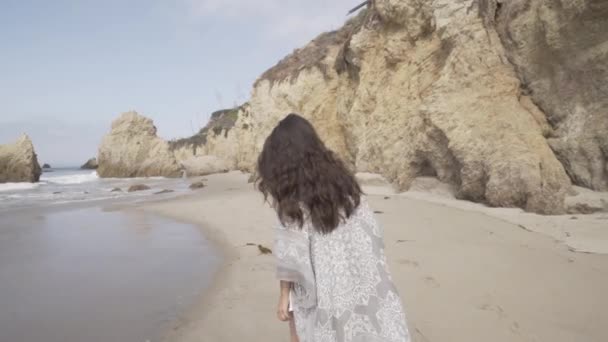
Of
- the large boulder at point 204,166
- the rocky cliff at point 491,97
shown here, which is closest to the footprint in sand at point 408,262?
the rocky cliff at point 491,97

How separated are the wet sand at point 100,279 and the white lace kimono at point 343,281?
211cm

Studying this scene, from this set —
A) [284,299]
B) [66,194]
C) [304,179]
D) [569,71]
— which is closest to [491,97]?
[569,71]

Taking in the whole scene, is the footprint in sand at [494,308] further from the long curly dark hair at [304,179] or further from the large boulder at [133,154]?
the large boulder at [133,154]

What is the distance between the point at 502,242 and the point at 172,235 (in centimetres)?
602

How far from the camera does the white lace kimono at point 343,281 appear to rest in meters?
1.80

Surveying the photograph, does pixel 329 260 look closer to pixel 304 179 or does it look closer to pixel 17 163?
pixel 304 179

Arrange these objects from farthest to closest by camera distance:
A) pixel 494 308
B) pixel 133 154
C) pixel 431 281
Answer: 1. pixel 133 154
2. pixel 431 281
3. pixel 494 308

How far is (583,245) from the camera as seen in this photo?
450cm

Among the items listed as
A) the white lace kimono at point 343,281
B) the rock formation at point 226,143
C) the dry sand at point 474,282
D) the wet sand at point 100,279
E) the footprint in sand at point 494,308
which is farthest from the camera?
the rock formation at point 226,143

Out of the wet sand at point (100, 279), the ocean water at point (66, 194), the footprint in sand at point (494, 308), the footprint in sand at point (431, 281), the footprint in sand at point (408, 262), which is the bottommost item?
the wet sand at point (100, 279)

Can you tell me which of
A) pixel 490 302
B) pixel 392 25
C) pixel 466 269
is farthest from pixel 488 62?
pixel 490 302

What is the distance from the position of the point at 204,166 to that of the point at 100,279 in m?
31.2

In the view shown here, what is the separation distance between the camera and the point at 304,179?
185 cm

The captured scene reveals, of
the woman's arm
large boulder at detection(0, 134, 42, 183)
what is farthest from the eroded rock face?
large boulder at detection(0, 134, 42, 183)
